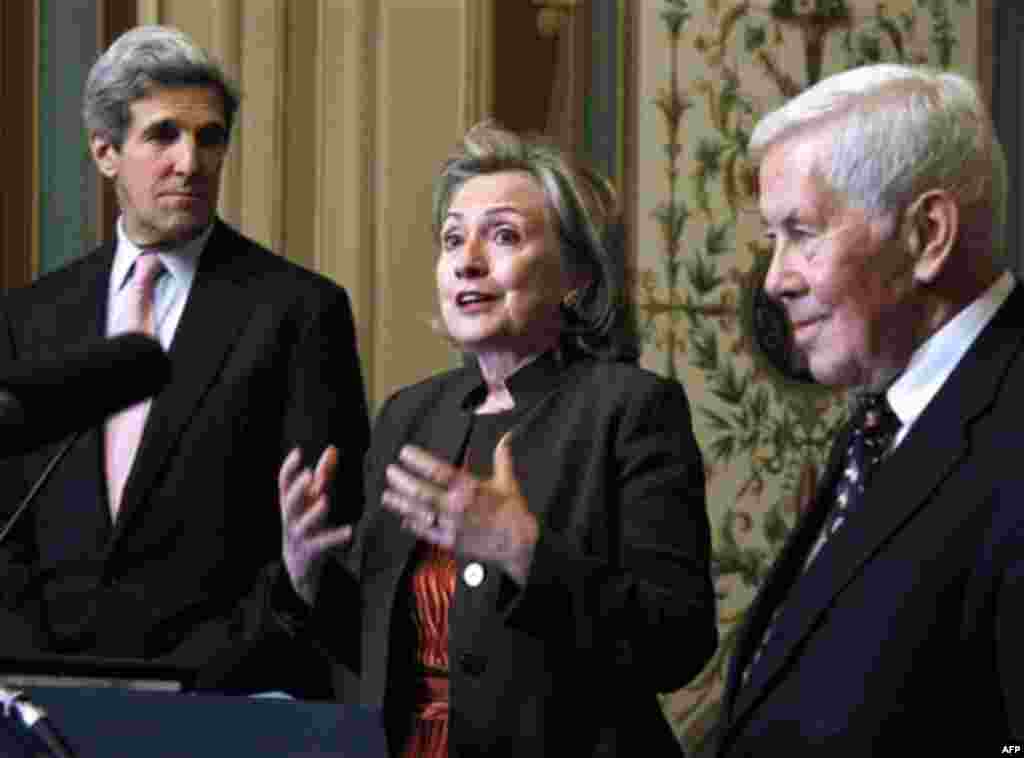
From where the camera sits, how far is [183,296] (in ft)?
11.3

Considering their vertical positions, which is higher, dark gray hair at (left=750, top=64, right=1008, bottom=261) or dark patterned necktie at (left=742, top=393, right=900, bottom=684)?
dark gray hair at (left=750, top=64, right=1008, bottom=261)

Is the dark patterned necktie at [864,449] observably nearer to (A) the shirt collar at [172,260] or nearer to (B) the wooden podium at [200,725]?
(B) the wooden podium at [200,725]

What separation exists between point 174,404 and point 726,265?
2114mm

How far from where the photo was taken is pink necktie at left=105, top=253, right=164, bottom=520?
10.9 ft

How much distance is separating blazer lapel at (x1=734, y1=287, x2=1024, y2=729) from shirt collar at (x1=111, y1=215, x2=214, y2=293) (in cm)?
139

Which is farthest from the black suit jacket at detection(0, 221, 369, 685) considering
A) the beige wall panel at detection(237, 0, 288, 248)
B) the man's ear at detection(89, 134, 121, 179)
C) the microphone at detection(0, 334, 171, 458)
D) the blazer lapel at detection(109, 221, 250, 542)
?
the microphone at detection(0, 334, 171, 458)

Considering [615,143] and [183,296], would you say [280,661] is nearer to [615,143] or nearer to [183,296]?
[183,296]

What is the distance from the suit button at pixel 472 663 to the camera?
283cm

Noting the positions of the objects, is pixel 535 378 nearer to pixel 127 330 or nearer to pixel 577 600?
pixel 577 600

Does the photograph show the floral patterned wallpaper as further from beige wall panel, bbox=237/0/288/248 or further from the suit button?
the suit button

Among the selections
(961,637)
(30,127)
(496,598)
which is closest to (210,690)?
(496,598)

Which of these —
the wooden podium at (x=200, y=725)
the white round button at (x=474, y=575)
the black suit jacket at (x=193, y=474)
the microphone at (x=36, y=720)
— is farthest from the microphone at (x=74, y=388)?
the black suit jacket at (x=193, y=474)

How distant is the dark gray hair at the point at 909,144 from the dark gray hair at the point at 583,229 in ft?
2.13

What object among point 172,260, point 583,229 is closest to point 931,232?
point 583,229
